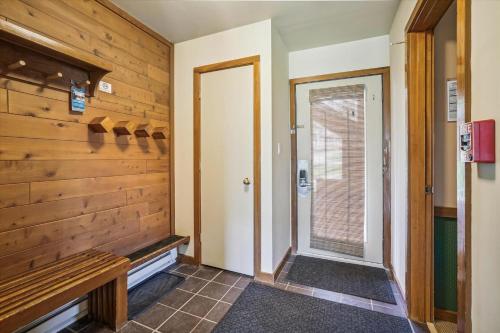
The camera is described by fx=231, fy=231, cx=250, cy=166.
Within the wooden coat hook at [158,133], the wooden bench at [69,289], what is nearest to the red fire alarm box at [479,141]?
the wooden bench at [69,289]

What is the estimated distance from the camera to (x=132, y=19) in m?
2.14

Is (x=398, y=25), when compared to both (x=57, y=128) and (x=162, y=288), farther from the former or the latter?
(x=162, y=288)

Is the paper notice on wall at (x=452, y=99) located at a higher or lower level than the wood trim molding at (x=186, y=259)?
higher

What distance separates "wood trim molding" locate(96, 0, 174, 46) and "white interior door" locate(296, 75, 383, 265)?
1.66 meters

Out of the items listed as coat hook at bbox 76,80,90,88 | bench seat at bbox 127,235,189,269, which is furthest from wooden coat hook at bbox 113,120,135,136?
bench seat at bbox 127,235,189,269

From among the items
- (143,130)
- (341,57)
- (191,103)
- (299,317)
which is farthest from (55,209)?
(341,57)

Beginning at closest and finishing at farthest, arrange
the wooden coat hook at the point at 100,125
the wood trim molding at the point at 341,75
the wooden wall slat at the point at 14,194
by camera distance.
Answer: the wooden wall slat at the point at 14,194 < the wooden coat hook at the point at 100,125 < the wood trim molding at the point at 341,75

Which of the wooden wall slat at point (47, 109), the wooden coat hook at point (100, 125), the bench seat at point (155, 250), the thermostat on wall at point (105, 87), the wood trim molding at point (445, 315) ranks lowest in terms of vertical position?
the wood trim molding at point (445, 315)

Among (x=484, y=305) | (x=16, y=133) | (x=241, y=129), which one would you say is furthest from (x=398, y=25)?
(x=16, y=133)

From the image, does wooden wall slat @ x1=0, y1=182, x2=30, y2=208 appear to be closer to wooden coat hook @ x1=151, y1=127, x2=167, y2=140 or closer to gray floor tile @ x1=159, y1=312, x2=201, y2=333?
wooden coat hook @ x1=151, y1=127, x2=167, y2=140

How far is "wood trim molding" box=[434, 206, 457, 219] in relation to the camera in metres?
1.65

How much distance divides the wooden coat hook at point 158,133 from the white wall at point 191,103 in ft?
0.92

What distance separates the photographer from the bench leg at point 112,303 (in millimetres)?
1622

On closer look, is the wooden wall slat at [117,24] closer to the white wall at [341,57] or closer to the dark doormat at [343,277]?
the white wall at [341,57]
